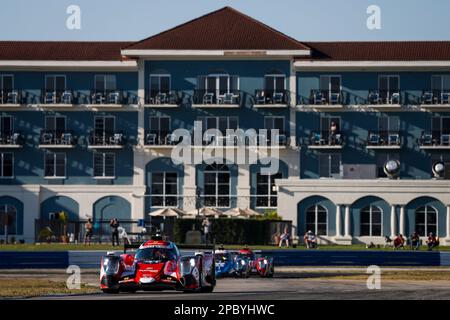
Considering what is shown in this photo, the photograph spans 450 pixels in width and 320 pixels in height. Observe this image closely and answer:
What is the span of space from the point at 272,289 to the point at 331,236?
4706cm

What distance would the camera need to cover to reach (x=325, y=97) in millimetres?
89938

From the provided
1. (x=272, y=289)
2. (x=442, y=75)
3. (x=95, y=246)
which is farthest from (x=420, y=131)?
(x=272, y=289)

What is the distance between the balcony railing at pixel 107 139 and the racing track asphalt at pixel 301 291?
41.3m

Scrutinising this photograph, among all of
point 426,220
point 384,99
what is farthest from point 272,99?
point 426,220

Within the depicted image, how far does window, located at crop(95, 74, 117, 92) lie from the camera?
90.8 metres

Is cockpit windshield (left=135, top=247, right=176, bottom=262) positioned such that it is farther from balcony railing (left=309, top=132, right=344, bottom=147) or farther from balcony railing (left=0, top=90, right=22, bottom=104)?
balcony railing (left=0, top=90, right=22, bottom=104)

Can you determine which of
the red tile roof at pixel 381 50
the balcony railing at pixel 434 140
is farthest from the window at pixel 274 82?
the balcony railing at pixel 434 140

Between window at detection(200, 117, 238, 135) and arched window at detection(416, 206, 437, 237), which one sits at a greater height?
window at detection(200, 117, 238, 135)

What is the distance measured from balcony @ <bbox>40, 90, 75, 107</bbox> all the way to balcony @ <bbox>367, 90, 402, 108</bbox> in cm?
2126

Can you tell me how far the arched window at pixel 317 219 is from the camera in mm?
86500

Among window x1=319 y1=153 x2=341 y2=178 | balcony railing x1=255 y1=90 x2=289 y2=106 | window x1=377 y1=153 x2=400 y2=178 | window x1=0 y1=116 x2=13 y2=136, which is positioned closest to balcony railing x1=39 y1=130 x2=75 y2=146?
window x1=0 y1=116 x2=13 y2=136
